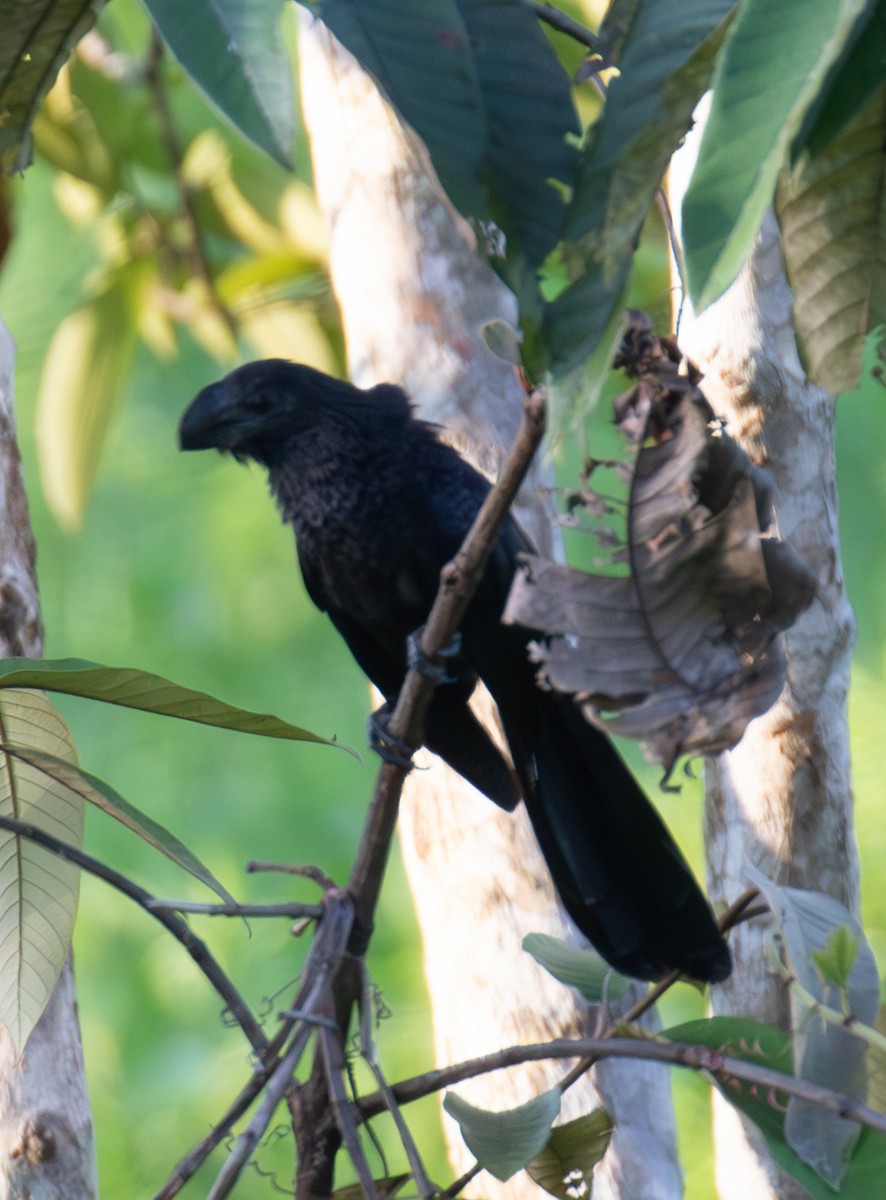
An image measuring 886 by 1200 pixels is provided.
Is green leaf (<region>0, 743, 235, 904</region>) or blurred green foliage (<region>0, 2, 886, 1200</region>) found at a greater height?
blurred green foliage (<region>0, 2, 886, 1200</region>)

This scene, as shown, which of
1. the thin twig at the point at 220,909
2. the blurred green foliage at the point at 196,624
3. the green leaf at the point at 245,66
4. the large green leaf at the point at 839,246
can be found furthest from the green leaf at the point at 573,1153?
the blurred green foliage at the point at 196,624

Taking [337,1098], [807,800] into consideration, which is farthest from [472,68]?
[807,800]

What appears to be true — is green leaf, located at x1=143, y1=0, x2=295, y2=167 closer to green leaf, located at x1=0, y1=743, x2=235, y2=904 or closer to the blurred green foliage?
green leaf, located at x1=0, y1=743, x2=235, y2=904

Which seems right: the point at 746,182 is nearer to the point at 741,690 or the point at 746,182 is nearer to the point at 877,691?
the point at 741,690

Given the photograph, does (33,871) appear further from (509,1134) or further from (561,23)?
(561,23)

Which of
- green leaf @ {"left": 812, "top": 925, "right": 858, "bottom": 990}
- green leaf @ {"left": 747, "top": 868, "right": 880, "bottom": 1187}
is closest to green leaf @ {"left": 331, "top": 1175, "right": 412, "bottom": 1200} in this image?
green leaf @ {"left": 747, "top": 868, "right": 880, "bottom": 1187}

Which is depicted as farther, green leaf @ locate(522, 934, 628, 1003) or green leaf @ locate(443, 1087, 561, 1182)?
green leaf @ locate(522, 934, 628, 1003)

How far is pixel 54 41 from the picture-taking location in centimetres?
71

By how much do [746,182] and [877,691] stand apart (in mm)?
3234

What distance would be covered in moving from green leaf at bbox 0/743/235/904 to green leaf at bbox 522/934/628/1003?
0.31 meters

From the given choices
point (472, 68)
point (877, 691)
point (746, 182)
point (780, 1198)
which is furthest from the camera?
point (877, 691)

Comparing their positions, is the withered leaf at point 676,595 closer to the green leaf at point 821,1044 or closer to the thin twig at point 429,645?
the thin twig at point 429,645

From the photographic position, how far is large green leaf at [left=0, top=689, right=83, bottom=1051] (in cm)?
99

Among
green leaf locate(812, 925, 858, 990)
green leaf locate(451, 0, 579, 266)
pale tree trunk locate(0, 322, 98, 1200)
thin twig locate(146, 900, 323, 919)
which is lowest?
green leaf locate(812, 925, 858, 990)
